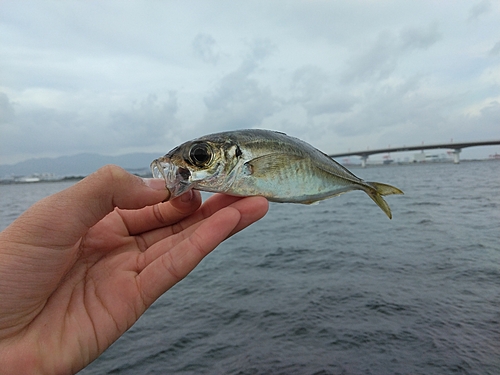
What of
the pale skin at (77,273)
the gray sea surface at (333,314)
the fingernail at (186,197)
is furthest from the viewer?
the gray sea surface at (333,314)

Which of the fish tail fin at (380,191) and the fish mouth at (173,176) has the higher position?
the fish mouth at (173,176)

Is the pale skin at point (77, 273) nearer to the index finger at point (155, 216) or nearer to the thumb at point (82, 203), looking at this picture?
the thumb at point (82, 203)

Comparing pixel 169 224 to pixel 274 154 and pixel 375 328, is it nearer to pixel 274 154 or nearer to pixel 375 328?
pixel 274 154

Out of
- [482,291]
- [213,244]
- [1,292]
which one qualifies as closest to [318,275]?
[482,291]

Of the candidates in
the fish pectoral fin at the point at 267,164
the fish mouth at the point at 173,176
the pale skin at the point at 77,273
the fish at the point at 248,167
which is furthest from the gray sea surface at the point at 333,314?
the fish mouth at the point at 173,176

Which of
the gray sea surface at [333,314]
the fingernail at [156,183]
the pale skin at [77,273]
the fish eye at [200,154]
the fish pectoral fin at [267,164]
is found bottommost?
the gray sea surface at [333,314]

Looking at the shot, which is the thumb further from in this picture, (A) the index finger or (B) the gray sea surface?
(B) the gray sea surface

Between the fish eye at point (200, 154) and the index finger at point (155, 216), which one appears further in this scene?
the index finger at point (155, 216)
